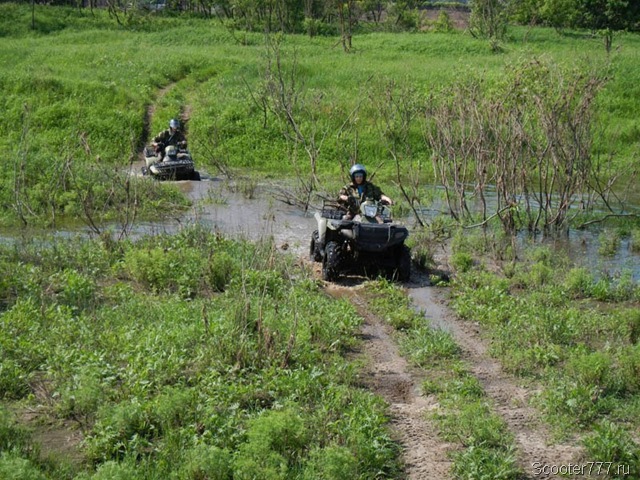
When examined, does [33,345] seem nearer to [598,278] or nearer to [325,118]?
[598,278]

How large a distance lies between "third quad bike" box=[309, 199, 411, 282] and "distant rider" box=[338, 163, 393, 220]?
0.11 meters

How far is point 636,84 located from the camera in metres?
31.4

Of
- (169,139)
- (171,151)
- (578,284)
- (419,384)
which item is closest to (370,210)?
(578,284)

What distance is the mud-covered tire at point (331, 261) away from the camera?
12.8 meters

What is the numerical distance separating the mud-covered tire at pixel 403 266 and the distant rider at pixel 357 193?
0.97 metres

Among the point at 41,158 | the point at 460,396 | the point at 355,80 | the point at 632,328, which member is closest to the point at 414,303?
the point at 632,328

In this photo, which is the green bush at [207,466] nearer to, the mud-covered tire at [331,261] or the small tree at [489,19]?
the mud-covered tire at [331,261]

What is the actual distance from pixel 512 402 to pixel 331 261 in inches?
189

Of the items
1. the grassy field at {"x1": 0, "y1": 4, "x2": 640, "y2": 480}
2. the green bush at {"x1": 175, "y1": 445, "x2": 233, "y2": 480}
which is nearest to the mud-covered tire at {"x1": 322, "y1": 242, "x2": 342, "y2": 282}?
the grassy field at {"x1": 0, "y1": 4, "x2": 640, "y2": 480}

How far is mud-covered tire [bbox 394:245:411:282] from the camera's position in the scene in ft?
42.4

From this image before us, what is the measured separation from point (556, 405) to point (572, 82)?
903 cm

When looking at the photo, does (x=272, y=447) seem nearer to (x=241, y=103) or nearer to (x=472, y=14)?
(x=241, y=103)

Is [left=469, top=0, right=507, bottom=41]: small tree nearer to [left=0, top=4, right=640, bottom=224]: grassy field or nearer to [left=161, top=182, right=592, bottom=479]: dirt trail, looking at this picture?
[left=0, top=4, right=640, bottom=224]: grassy field

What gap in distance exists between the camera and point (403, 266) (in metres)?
12.9
